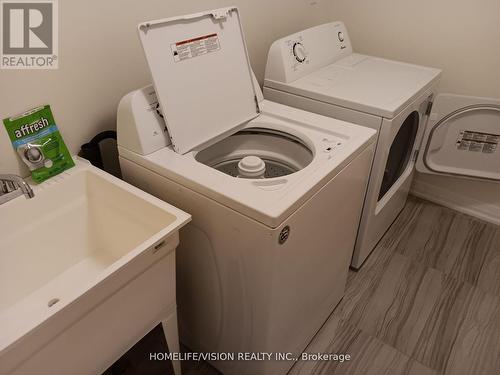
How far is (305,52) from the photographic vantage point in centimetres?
177

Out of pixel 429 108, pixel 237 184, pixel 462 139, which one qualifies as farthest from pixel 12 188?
pixel 462 139

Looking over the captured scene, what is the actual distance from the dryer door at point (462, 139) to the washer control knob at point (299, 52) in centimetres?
68

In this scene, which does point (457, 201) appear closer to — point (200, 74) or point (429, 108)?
point (429, 108)

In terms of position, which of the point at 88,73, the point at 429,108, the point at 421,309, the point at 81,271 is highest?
the point at 88,73

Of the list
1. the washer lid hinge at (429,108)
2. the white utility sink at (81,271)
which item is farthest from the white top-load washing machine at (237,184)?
the washer lid hinge at (429,108)

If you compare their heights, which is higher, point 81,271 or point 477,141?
point 477,141

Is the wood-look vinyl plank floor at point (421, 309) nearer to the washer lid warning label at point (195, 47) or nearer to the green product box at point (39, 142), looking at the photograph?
the green product box at point (39, 142)

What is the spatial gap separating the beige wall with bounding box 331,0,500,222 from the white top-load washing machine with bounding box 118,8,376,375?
104 cm

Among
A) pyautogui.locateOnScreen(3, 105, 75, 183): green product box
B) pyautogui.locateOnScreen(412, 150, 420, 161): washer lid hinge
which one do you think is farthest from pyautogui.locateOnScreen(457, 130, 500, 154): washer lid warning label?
pyautogui.locateOnScreen(3, 105, 75, 183): green product box

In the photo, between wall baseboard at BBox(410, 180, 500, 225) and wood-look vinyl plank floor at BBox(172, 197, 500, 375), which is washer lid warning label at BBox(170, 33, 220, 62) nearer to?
wood-look vinyl plank floor at BBox(172, 197, 500, 375)

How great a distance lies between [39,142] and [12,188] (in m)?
0.17

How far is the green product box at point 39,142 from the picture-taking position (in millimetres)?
1104

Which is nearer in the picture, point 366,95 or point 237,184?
point 237,184

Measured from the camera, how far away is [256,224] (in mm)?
985
